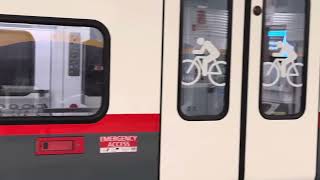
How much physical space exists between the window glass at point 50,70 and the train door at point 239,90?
478 millimetres

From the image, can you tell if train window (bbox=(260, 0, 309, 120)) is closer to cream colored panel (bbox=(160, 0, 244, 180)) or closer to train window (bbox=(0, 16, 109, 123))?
cream colored panel (bbox=(160, 0, 244, 180))

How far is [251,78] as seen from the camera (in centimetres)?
382

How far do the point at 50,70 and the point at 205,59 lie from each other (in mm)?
1064

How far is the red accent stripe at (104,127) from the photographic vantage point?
3.32 m

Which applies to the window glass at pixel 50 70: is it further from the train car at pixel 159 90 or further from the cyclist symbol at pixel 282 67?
the cyclist symbol at pixel 282 67

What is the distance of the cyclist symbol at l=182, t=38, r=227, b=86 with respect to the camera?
3.71 metres

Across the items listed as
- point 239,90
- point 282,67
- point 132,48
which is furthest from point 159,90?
point 282,67

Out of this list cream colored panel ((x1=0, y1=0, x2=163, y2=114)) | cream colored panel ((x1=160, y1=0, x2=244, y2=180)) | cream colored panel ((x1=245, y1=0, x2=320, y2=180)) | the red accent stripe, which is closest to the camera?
the red accent stripe

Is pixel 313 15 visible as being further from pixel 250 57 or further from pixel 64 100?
pixel 64 100

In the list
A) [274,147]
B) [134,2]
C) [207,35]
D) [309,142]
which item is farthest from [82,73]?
[309,142]

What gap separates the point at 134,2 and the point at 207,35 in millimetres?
570

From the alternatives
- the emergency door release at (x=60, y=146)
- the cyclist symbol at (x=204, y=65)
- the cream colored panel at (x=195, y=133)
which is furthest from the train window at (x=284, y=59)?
the emergency door release at (x=60, y=146)

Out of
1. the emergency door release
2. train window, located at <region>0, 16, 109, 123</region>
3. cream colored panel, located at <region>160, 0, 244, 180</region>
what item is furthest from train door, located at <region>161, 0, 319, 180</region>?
the emergency door release

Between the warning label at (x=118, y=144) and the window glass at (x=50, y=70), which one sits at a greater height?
the window glass at (x=50, y=70)
